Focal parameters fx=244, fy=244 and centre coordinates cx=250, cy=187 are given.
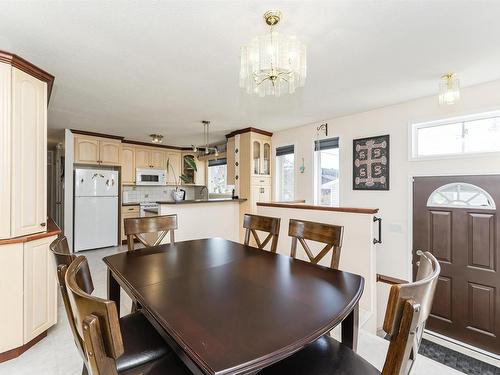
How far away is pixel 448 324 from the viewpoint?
9.50 ft

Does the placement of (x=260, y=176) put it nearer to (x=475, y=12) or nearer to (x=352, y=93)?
(x=352, y=93)

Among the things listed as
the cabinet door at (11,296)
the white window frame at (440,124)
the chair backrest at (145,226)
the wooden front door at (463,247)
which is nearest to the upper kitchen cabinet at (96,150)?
the cabinet door at (11,296)

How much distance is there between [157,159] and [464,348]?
6279 mm

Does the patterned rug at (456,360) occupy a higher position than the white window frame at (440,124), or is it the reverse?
the white window frame at (440,124)

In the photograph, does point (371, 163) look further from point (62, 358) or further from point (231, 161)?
point (62, 358)

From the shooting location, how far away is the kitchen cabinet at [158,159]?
596 cm

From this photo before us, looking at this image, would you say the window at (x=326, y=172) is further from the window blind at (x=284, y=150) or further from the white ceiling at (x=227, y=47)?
the white ceiling at (x=227, y=47)

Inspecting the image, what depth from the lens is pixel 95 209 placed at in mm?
4797

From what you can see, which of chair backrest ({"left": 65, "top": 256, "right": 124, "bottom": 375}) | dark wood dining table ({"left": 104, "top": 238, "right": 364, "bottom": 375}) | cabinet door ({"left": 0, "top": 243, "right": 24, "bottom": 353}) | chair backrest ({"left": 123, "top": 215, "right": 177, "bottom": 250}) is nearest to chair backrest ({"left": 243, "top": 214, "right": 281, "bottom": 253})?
dark wood dining table ({"left": 104, "top": 238, "right": 364, "bottom": 375})

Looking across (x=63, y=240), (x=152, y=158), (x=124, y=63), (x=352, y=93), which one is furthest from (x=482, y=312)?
(x=152, y=158)

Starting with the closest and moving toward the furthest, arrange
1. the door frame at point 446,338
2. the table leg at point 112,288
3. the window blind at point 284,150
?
the table leg at point 112,288, the door frame at point 446,338, the window blind at point 284,150

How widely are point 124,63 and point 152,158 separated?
400 centimetres

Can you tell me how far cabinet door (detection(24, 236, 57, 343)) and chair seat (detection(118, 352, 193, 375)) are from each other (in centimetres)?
149

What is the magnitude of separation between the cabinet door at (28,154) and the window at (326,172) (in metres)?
3.62
